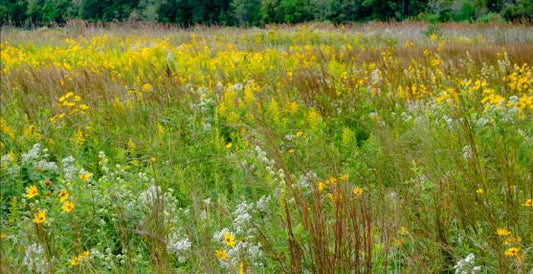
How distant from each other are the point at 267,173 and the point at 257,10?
35.0 meters

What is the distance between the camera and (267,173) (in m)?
2.80

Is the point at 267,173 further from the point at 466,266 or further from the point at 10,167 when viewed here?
the point at 10,167

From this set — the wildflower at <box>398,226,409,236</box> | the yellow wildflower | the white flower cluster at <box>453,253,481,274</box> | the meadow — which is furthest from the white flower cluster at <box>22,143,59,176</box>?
the white flower cluster at <box>453,253,481,274</box>

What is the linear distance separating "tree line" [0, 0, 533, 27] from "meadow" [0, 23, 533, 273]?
67.7ft

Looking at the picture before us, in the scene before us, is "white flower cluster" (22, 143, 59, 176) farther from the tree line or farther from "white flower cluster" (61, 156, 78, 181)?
the tree line

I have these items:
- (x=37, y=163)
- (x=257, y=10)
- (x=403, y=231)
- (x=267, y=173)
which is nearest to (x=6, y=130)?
(x=37, y=163)

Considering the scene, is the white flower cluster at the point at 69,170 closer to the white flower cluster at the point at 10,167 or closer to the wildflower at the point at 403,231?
the white flower cluster at the point at 10,167

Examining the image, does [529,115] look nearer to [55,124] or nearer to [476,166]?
[476,166]

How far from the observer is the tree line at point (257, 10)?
2770 cm

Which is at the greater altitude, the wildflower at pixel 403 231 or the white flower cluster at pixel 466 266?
the wildflower at pixel 403 231

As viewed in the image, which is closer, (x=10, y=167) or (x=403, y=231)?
(x=403, y=231)

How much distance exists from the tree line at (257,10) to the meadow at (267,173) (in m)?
20.6

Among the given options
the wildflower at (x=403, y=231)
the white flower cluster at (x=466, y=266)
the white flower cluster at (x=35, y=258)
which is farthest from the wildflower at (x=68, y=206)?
the white flower cluster at (x=466, y=266)

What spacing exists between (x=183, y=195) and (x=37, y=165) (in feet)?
2.91
